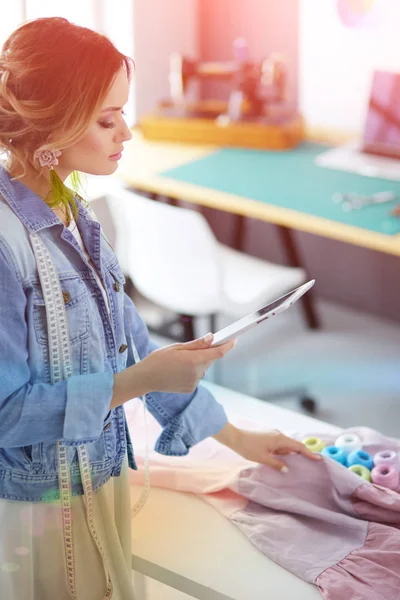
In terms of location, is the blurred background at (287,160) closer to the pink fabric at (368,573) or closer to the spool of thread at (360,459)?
the spool of thread at (360,459)

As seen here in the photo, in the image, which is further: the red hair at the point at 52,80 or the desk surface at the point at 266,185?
the desk surface at the point at 266,185

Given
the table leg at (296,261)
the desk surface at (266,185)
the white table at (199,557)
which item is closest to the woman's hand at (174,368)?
the white table at (199,557)

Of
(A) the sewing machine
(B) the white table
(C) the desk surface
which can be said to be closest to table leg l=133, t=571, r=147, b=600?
(B) the white table

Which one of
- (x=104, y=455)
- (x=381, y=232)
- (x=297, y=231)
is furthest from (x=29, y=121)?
(x=297, y=231)

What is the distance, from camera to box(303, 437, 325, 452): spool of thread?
173 cm

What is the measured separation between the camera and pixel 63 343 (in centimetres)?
120

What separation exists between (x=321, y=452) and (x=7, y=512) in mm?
660

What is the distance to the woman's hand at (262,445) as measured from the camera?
158 cm

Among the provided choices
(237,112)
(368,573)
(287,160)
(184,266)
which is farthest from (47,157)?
(237,112)

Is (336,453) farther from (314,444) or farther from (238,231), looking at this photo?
(238,231)

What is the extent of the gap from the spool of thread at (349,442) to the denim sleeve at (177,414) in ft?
1.10

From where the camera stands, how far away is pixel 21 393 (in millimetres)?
1159

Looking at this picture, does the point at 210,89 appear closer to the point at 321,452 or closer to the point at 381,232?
the point at 381,232

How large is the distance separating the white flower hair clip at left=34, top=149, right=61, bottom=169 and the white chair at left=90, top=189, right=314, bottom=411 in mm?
1373
